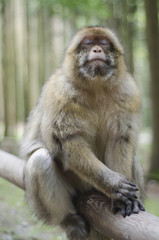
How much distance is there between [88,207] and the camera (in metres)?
3.52

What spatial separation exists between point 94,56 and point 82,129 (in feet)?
2.31

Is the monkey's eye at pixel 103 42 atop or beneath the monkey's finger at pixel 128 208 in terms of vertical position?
atop

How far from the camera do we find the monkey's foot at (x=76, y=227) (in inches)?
143

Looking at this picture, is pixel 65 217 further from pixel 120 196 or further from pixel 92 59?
pixel 92 59

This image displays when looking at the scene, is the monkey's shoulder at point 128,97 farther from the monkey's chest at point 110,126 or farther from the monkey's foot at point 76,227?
the monkey's foot at point 76,227

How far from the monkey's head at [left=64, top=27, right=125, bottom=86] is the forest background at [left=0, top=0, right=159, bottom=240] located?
1.98 ft

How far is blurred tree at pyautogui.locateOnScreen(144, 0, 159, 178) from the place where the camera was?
977 cm

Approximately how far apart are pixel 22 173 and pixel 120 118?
4.21 ft

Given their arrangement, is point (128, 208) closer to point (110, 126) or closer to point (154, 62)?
point (110, 126)

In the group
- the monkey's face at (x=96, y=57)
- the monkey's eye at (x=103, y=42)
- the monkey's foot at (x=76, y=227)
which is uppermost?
the monkey's eye at (x=103, y=42)

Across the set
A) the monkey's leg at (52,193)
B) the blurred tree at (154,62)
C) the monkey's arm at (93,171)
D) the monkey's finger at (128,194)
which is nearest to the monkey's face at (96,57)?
the monkey's arm at (93,171)

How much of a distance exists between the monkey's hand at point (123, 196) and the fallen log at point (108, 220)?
0.08 meters

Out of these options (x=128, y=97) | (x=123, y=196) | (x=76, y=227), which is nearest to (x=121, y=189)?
(x=123, y=196)

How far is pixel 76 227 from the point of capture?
365 cm
